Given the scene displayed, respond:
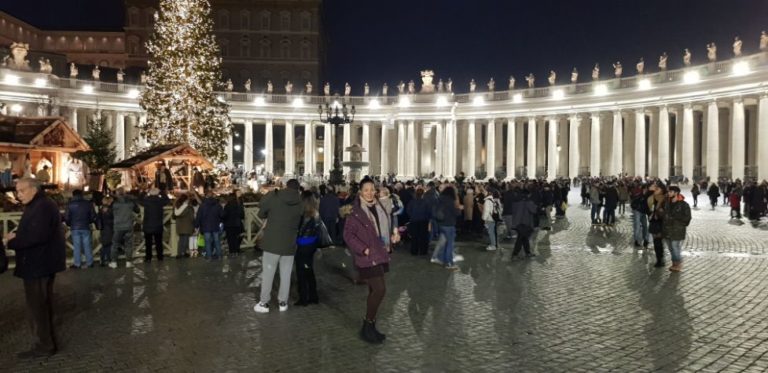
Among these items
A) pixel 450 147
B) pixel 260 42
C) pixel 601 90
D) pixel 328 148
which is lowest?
pixel 328 148

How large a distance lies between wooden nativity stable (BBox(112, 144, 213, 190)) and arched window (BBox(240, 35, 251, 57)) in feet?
196

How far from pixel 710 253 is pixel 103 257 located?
1630 cm

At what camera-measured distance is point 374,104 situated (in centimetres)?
6988

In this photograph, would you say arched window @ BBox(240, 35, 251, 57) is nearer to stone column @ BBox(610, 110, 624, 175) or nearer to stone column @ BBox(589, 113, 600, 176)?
stone column @ BBox(589, 113, 600, 176)

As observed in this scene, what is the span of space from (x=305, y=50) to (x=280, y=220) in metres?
79.6

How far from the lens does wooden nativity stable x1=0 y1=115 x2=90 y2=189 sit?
2388 centimetres

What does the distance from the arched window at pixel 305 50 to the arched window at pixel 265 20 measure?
529 cm

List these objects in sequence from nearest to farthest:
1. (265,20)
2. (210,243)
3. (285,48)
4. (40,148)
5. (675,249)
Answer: (675,249) < (210,243) < (40,148) < (265,20) < (285,48)

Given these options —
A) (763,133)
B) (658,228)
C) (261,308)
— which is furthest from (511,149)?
(261,308)

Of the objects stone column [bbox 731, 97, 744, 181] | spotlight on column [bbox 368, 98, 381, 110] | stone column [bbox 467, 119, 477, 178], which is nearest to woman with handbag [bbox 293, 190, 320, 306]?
stone column [bbox 731, 97, 744, 181]

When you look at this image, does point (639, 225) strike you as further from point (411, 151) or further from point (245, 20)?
point (245, 20)

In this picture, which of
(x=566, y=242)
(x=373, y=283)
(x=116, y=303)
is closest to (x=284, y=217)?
(x=373, y=283)

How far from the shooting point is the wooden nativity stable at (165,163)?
84.2 feet

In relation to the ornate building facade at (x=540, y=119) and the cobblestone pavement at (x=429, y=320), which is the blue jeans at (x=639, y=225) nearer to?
the cobblestone pavement at (x=429, y=320)
